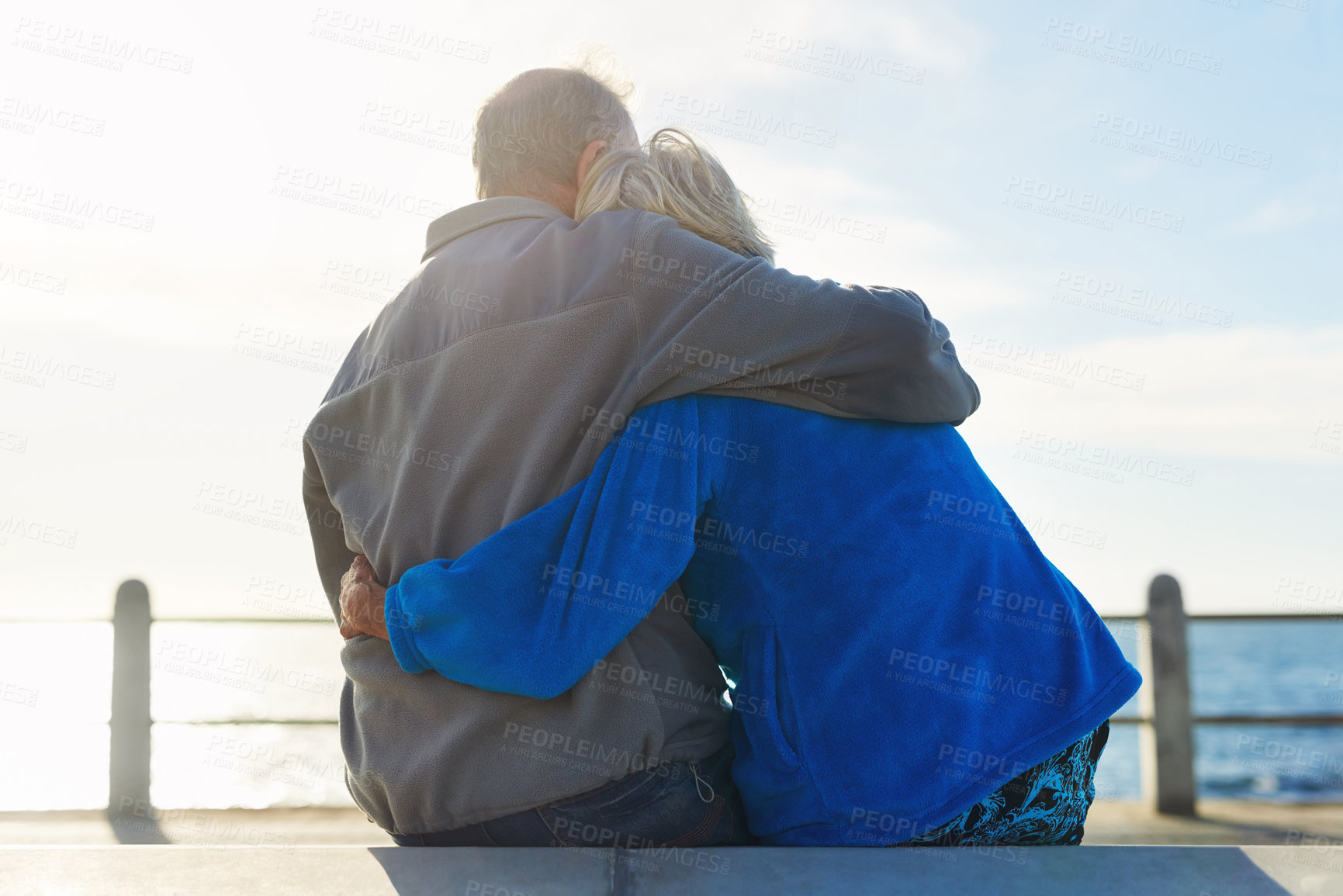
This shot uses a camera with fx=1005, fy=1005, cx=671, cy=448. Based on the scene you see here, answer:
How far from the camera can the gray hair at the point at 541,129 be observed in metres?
1.96

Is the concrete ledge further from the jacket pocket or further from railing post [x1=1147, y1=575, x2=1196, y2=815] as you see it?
railing post [x1=1147, y1=575, x2=1196, y2=815]

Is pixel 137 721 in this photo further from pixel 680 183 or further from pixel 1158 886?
→ pixel 1158 886

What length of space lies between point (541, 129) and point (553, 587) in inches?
37.7

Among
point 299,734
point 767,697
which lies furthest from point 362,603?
point 299,734

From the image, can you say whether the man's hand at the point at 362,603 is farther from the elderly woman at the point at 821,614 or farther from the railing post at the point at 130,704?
the railing post at the point at 130,704

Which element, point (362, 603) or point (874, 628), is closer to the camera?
point (874, 628)

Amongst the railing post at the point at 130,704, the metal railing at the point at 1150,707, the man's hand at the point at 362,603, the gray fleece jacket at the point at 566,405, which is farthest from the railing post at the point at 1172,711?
the railing post at the point at 130,704

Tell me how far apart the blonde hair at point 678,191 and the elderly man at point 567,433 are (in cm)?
13

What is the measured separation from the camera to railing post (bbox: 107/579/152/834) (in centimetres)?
459

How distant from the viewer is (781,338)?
5.14 feet

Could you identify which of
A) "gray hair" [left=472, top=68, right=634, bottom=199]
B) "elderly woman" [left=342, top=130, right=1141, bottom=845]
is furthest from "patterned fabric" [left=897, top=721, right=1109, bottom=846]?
"gray hair" [left=472, top=68, right=634, bottom=199]

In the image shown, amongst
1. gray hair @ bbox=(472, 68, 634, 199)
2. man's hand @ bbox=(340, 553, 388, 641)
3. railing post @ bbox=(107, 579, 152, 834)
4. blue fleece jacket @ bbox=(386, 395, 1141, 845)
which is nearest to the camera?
blue fleece jacket @ bbox=(386, 395, 1141, 845)

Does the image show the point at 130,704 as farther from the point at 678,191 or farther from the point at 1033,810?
the point at 1033,810

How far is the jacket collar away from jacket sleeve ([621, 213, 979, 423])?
0.28 m
